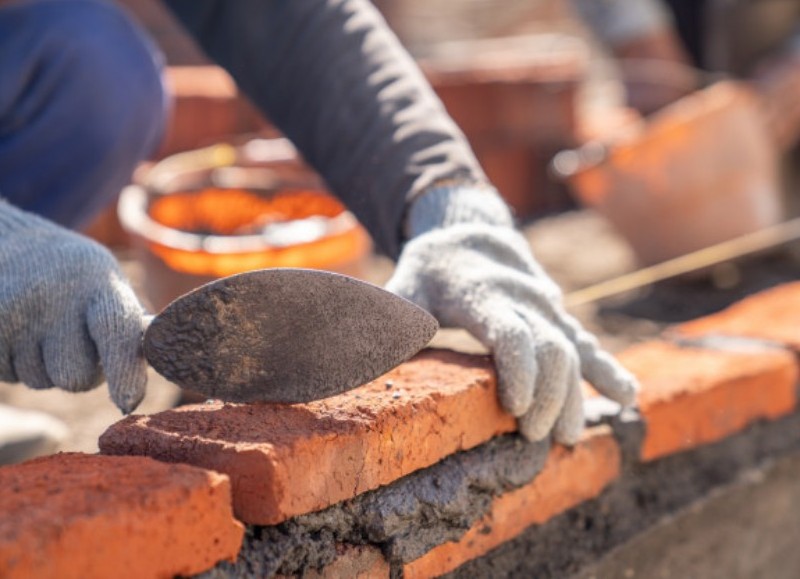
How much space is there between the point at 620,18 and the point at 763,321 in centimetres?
263

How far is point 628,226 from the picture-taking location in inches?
144

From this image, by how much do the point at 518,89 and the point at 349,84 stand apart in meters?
2.67

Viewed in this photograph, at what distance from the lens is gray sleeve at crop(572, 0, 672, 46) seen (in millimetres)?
4523

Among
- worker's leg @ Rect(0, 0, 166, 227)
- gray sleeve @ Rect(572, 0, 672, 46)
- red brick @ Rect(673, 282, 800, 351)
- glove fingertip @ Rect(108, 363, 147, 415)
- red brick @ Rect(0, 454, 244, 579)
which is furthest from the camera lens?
gray sleeve @ Rect(572, 0, 672, 46)

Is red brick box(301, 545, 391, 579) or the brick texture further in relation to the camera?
the brick texture

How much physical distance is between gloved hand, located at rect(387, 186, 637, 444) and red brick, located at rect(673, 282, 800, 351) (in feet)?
2.36

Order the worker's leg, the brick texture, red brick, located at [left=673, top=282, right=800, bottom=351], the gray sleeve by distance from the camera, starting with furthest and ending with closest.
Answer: the gray sleeve → the brick texture → red brick, located at [left=673, top=282, right=800, bottom=351] → the worker's leg

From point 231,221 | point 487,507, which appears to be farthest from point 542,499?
point 231,221

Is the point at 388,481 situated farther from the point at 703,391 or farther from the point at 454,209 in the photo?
the point at 703,391

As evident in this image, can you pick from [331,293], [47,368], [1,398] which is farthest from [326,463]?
[1,398]

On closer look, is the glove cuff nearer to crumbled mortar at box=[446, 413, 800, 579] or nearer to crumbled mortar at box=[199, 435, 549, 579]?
crumbled mortar at box=[199, 435, 549, 579]

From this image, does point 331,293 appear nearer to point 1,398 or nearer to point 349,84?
point 349,84

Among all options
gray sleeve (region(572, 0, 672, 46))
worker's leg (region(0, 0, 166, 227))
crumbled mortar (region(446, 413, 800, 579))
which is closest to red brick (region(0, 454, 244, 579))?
crumbled mortar (region(446, 413, 800, 579))

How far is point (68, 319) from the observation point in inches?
51.8
